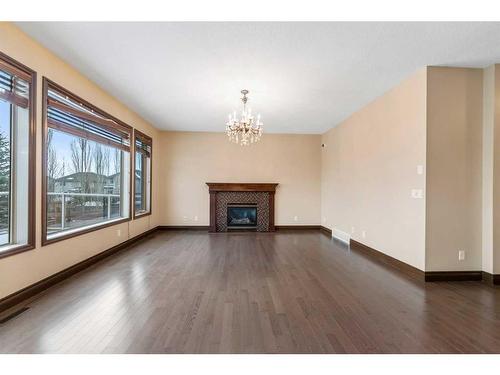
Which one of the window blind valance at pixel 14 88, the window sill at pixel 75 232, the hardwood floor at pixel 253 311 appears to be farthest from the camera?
the window sill at pixel 75 232

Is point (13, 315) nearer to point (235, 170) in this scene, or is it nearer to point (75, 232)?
point (75, 232)

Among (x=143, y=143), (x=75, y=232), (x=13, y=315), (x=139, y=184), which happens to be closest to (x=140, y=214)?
(x=139, y=184)

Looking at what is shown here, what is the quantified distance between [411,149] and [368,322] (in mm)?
2585

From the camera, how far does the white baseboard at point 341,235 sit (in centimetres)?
561

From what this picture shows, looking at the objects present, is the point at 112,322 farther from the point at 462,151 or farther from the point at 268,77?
the point at 462,151

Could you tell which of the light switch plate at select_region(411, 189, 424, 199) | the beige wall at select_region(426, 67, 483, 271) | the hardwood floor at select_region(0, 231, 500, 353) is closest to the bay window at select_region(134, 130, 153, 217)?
the hardwood floor at select_region(0, 231, 500, 353)

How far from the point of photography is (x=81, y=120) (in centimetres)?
373

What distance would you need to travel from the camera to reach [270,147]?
7363 mm

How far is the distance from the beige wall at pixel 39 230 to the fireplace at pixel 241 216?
3.26 meters

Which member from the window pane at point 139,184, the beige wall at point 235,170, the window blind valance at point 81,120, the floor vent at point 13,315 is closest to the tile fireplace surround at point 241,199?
the beige wall at point 235,170

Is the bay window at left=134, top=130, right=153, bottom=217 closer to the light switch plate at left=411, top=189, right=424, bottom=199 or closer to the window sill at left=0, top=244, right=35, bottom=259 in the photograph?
the window sill at left=0, top=244, right=35, bottom=259

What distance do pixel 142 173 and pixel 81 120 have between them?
2642mm

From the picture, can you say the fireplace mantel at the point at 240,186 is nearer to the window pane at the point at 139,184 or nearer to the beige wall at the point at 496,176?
the window pane at the point at 139,184
